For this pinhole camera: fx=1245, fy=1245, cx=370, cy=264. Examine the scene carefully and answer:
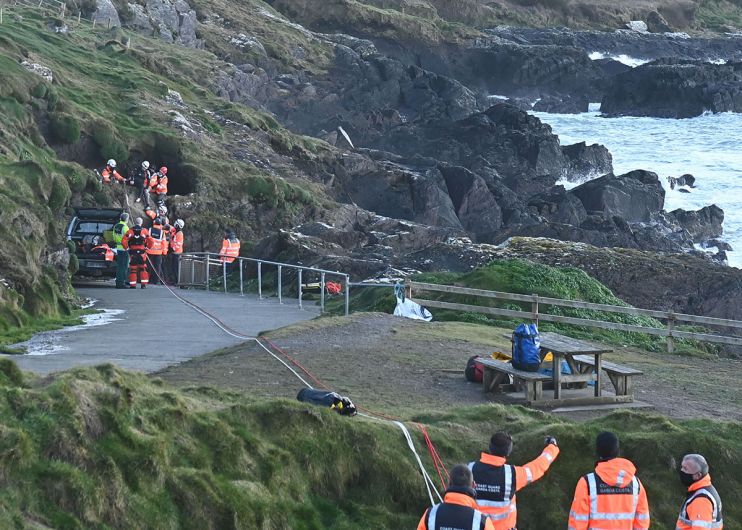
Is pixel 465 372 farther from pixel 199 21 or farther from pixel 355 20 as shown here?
pixel 355 20

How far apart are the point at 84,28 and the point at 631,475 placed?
44253 millimetres

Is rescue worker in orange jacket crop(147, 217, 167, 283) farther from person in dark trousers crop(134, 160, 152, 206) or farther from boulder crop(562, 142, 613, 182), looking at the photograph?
boulder crop(562, 142, 613, 182)

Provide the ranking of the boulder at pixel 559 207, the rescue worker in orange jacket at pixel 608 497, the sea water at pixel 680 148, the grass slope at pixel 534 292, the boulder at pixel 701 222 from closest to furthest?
the rescue worker in orange jacket at pixel 608 497
the grass slope at pixel 534 292
the boulder at pixel 559 207
the boulder at pixel 701 222
the sea water at pixel 680 148

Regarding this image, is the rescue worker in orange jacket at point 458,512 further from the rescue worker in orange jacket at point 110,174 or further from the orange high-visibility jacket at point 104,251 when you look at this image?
the rescue worker in orange jacket at point 110,174

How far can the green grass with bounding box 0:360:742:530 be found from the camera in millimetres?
8305

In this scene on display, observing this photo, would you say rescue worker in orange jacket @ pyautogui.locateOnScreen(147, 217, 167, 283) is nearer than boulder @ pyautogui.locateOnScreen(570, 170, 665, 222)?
Yes

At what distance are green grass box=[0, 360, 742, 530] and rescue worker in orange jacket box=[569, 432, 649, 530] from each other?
5.90ft

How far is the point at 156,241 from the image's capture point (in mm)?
28047

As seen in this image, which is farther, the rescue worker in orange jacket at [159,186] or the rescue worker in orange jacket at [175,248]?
the rescue worker in orange jacket at [159,186]

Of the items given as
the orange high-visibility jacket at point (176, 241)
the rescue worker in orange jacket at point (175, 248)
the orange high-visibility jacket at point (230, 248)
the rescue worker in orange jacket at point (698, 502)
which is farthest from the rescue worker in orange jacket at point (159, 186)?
the rescue worker in orange jacket at point (698, 502)

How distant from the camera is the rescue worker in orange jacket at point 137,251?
25.7 metres

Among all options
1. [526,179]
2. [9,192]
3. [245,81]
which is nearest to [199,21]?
[245,81]

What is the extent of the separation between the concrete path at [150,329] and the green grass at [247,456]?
4561 mm

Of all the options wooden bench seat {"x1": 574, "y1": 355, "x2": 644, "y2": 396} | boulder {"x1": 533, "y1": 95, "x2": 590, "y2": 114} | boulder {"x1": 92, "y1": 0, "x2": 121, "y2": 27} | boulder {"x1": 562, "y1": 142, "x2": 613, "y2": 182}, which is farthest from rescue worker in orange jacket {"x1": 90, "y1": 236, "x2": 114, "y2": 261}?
boulder {"x1": 533, "y1": 95, "x2": 590, "y2": 114}
